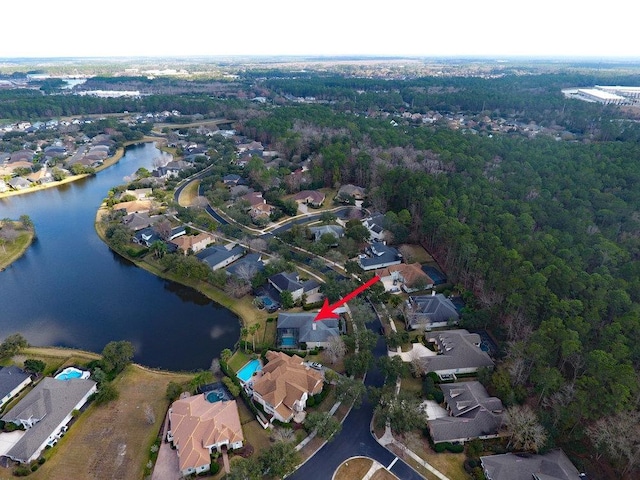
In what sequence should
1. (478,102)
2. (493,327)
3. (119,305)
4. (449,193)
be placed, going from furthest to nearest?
(478,102) → (449,193) → (119,305) → (493,327)

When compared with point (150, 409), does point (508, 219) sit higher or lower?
higher

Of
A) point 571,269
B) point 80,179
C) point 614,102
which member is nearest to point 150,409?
point 571,269

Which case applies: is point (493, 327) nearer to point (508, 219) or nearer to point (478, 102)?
point (508, 219)

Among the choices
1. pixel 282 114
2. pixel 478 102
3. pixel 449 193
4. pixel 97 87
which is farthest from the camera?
pixel 97 87

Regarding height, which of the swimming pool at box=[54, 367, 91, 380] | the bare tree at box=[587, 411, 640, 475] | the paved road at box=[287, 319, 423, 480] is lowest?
the swimming pool at box=[54, 367, 91, 380]

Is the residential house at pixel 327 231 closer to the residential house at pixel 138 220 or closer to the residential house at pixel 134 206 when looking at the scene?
the residential house at pixel 138 220

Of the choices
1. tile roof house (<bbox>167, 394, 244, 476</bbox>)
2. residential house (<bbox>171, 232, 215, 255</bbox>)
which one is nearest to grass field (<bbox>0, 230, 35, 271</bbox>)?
residential house (<bbox>171, 232, 215, 255</bbox>)

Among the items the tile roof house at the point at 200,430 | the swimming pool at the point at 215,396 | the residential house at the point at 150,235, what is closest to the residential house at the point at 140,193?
the residential house at the point at 150,235

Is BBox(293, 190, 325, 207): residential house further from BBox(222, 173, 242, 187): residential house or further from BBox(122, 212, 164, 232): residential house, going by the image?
BBox(122, 212, 164, 232): residential house
